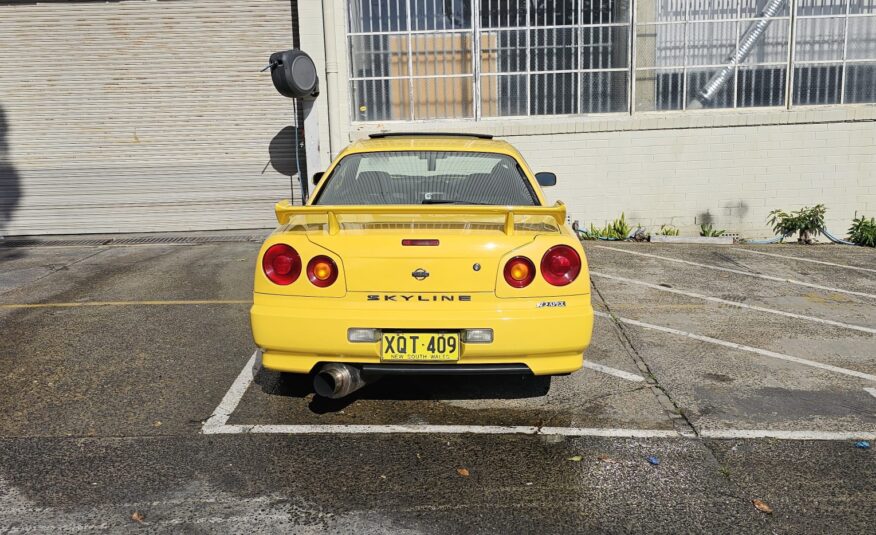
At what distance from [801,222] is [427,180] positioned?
8.19m

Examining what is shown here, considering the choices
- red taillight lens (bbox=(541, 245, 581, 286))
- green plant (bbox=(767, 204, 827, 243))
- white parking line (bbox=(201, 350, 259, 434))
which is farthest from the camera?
green plant (bbox=(767, 204, 827, 243))

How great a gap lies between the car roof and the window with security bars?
6.12 metres

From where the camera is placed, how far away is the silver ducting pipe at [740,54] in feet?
37.3

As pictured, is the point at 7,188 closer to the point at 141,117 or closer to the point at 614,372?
the point at 141,117

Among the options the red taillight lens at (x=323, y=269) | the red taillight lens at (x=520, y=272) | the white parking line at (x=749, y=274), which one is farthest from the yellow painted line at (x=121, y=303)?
A: the white parking line at (x=749, y=274)

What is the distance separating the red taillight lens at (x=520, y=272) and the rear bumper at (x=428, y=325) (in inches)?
3.8

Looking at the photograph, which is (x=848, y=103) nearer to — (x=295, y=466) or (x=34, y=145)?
(x=295, y=466)

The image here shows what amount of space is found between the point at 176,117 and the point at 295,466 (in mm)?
9508

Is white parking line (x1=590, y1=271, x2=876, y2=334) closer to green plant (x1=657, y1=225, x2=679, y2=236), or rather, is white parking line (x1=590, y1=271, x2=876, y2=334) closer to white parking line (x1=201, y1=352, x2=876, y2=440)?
white parking line (x1=201, y1=352, x2=876, y2=440)

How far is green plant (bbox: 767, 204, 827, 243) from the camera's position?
1129cm

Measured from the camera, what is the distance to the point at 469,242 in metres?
4.04

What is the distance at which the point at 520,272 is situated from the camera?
13.3 feet

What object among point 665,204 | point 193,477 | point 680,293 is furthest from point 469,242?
point 665,204

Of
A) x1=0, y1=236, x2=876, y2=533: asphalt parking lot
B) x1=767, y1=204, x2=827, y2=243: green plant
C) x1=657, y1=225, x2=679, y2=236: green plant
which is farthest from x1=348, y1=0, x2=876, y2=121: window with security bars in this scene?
x1=0, y1=236, x2=876, y2=533: asphalt parking lot
